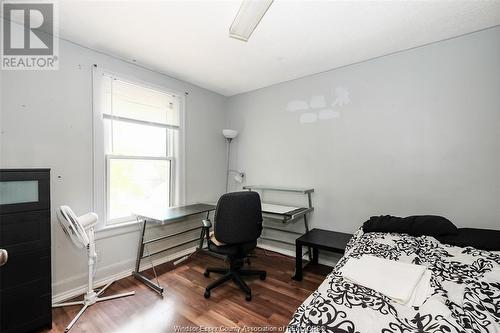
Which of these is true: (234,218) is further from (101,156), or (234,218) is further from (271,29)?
(271,29)

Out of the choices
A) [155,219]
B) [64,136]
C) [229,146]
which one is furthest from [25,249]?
[229,146]

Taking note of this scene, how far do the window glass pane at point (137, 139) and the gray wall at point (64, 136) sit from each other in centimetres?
29

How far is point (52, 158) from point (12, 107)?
0.51 meters

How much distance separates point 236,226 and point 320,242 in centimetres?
102

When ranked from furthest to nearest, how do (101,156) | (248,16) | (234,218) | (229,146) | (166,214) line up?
(229,146) → (166,214) → (101,156) → (234,218) → (248,16)

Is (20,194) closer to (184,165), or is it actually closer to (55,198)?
(55,198)

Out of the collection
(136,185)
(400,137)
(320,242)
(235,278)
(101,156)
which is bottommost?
(235,278)

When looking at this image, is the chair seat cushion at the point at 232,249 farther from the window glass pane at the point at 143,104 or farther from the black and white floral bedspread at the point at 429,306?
the window glass pane at the point at 143,104

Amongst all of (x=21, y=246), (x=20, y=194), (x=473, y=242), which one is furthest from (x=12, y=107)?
(x=473, y=242)

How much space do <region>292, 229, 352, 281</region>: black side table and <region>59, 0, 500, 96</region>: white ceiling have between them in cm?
213

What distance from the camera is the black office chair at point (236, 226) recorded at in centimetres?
219

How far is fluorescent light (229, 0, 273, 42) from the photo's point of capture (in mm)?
1476

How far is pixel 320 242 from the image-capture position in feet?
8.32

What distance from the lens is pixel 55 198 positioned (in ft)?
7.18
